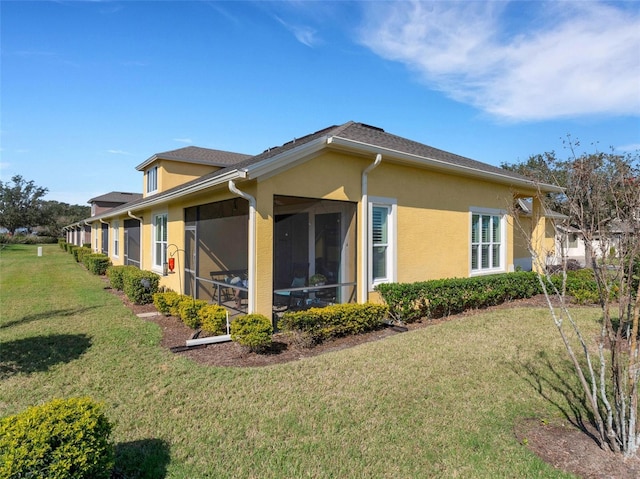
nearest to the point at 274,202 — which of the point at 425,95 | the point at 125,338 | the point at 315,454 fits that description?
the point at 125,338

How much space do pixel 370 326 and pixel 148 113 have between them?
862 cm

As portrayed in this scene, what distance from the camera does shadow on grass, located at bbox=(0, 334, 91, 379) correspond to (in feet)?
17.5

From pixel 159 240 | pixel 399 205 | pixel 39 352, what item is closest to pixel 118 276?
pixel 159 240

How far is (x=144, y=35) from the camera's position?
791cm

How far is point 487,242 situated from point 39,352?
11463 millimetres

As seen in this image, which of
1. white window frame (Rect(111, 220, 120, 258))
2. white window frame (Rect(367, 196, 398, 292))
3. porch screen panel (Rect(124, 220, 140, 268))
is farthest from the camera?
white window frame (Rect(111, 220, 120, 258))

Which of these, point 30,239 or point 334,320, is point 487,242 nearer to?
point 334,320

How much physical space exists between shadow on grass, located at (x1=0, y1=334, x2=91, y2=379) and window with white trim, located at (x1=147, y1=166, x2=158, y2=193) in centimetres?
931

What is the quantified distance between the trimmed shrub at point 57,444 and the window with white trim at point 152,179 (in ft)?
44.8

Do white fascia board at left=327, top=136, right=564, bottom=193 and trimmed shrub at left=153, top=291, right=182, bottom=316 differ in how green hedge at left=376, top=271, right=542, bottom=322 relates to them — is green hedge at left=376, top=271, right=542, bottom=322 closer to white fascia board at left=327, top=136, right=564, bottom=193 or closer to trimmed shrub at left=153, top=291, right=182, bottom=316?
white fascia board at left=327, top=136, right=564, bottom=193

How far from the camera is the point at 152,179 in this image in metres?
15.4

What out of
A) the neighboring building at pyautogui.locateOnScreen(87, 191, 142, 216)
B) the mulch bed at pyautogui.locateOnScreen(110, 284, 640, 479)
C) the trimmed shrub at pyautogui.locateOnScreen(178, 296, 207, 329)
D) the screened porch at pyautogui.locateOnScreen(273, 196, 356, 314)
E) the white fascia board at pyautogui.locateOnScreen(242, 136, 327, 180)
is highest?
the neighboring building at pyautogui.locateOnScreen(87, 191, 142, 216)

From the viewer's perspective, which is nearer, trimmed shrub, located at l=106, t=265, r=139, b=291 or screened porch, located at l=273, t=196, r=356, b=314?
screened porch, located at l=273, t=196, r=356, b=314

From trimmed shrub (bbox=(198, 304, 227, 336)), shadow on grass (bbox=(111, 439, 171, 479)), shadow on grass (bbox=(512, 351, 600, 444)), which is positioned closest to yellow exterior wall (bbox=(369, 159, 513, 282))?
shadow on grass (bbox=(512, 351, 600, 444))
